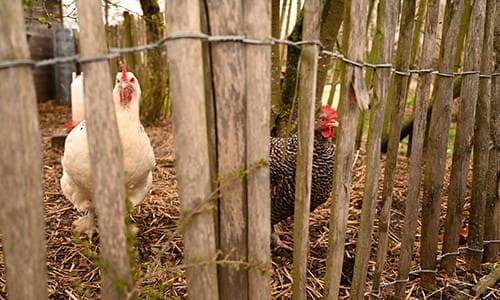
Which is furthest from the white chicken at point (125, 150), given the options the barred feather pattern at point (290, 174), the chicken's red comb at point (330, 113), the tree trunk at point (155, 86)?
the tree trunk at point (155, 86)

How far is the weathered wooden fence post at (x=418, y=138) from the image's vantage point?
71.0 inches

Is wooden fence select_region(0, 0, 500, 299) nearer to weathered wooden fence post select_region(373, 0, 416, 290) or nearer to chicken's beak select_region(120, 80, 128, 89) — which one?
weathered wooden fence post select_region(373, 0, 416, 290)

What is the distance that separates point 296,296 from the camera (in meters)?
1.53

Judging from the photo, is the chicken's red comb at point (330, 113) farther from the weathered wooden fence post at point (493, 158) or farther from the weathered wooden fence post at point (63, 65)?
the weathered wooden fence post at point (63, 65)

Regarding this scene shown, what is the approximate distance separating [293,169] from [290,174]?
0.12ft

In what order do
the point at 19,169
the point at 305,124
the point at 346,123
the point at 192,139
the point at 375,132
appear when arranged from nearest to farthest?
the point at 19,169
the point at 192,139
the point at 305,124
the point at 346,123
the point at 375,132

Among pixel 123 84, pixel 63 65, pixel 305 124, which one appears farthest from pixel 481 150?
pixel 63 65

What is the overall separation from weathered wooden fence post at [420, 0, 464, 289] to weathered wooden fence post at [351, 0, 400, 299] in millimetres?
414

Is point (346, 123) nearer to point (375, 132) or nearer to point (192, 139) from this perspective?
point (375, 132)

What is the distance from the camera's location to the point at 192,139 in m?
1.15

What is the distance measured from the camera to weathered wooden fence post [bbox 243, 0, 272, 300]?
1.21m

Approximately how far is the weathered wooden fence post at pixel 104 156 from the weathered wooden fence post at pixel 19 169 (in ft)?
0.40

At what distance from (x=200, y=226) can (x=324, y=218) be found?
197 centimetres

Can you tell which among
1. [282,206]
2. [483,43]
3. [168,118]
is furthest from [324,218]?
[168,118]
